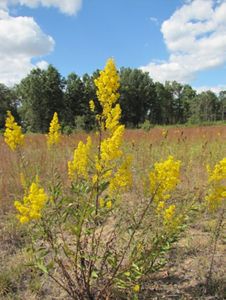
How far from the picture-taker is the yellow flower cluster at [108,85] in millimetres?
2158

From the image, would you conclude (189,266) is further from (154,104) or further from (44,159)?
(154,104)

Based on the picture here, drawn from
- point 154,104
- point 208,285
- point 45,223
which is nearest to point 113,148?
point 45,223

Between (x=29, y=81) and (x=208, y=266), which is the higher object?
(x=29, y=81)

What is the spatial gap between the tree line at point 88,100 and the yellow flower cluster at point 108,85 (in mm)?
19342

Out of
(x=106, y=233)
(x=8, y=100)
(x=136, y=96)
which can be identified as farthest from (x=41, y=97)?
(x=106, y=233)

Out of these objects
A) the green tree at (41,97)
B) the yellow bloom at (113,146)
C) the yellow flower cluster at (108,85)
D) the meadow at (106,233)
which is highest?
the green tree at (41,97)

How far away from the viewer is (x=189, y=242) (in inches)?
139

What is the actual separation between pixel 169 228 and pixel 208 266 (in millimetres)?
1028

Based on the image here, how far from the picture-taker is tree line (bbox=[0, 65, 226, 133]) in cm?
4078

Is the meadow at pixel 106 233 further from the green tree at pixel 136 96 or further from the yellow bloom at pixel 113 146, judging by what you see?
the green tree at pixel 136 96

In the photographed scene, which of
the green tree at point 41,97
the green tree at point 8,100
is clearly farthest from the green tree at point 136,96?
the green tree at point 8,100

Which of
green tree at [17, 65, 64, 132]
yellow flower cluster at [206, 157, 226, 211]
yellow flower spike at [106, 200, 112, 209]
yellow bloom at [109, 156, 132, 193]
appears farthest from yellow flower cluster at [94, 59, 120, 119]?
green tree at [17, 65, 64, 132]

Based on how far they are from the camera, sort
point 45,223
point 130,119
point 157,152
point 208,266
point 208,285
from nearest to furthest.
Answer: point 45,223 < point 208,285 < point 208,266 < point 157,152 < point 130,119

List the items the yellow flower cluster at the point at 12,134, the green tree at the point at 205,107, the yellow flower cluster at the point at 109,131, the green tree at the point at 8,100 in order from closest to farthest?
the yellow flower cluster at the point at 109,131
the yellow flower cluster at the point at 12,134
the green tree at the point at 8,100
the green tree at the point at 205,107
